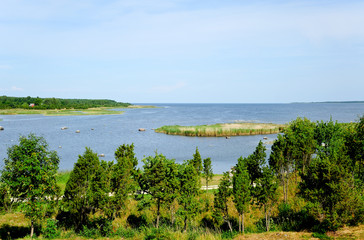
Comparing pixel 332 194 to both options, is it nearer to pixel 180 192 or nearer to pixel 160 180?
pixel 180 192

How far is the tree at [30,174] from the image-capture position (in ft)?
61.2

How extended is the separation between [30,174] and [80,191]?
493cm

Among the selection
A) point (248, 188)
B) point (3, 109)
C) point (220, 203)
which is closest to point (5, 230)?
point (220, 203)

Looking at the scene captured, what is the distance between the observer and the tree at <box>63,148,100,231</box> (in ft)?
73.7

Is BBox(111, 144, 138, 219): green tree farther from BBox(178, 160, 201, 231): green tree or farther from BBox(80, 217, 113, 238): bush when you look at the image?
BBox(178, 160, 201, 231): green tree

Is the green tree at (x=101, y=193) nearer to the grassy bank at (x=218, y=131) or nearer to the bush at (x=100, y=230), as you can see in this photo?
the bush at (x=100, y=230)

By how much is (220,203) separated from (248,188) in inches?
94.2

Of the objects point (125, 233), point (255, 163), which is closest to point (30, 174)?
point (125, 233)

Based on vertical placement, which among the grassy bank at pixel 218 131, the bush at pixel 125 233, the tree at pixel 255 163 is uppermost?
the tree at pixel 255 163

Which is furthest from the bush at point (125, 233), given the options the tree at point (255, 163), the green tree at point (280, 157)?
the green tree at point (280, 157)

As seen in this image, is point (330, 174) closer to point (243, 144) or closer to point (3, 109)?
point (243, 144)

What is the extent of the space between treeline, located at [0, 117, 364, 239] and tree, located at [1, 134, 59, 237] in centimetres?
6

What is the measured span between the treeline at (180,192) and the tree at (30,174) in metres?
0.06

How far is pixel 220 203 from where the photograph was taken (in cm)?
2092
